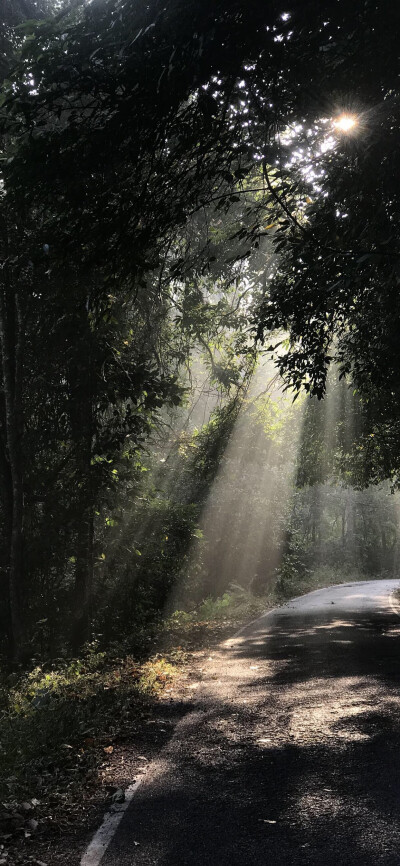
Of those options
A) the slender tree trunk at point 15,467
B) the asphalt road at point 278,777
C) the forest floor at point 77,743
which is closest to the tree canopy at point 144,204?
the slender tree trunk at point 15,467

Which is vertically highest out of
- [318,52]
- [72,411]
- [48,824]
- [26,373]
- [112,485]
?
[318,52]

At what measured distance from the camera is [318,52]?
6.78 meters

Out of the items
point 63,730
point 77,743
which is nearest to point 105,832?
point 77,743

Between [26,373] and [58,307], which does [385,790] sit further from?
[26,373]

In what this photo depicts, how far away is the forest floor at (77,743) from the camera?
177 inches

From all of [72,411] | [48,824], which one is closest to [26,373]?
[72,411]

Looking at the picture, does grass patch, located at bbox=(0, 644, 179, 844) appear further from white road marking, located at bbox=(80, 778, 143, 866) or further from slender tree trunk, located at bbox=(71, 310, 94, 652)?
slender tree trunk, located at bbox=(71, 310, 94, 652)

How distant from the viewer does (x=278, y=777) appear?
5.11 meters

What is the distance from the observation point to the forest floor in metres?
4.50

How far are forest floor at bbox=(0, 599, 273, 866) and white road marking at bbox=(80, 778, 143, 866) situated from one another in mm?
65

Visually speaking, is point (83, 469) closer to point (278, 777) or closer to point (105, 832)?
point (278, 777)

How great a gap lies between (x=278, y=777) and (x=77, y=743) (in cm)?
238

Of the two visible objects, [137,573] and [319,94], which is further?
[137,573]

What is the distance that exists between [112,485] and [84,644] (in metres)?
3.42
